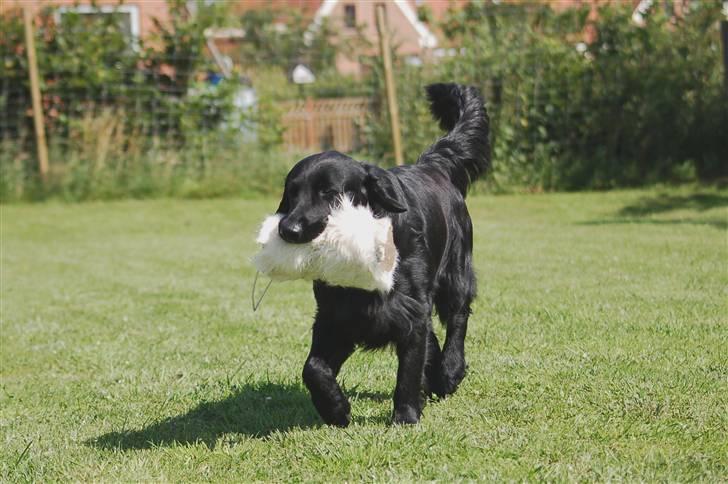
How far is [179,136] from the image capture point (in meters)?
14.2

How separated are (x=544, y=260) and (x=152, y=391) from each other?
176 inches

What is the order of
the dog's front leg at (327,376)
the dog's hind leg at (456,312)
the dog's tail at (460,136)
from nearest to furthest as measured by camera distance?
1. the dog's front leg at (327,376)
2. the dog's hind leg at (456,312)
3. the dog's tail at (460,136)

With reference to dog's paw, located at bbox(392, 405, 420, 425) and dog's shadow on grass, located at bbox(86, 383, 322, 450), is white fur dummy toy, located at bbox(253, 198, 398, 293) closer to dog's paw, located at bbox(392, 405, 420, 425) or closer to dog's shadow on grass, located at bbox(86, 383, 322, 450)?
dog's paw, located at bbox(392, 405, 420, 425)

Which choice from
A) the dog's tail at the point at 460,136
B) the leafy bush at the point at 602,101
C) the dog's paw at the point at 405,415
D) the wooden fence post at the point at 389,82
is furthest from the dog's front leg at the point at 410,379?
the leafy bush at the point at 602,101

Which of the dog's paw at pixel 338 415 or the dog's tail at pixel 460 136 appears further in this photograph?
the dog's tail at pixel 460 136

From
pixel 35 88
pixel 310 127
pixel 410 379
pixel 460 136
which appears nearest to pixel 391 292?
pixel 410 379

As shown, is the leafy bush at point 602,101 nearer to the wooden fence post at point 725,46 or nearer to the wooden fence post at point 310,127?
the wooden fence post at point 725,46

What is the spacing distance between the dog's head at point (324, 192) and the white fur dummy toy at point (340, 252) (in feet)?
0.14

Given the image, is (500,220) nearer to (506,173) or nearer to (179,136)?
(506,173)

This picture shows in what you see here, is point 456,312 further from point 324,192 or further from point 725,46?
point 725,46

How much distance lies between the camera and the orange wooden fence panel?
14.7m

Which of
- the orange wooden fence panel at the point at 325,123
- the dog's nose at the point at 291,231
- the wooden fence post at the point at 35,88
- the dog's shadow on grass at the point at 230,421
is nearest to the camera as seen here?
the dog's nose at the point at 291,231

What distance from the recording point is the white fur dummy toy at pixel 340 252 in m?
3.44

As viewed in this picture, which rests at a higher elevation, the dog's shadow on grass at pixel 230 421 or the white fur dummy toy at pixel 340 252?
the white fur dummy toy at pixel 340 252
